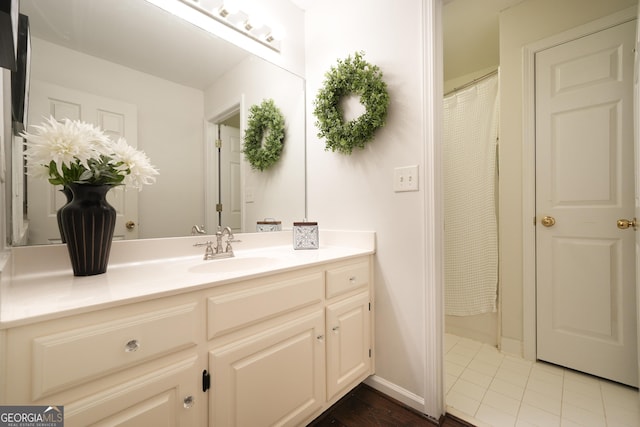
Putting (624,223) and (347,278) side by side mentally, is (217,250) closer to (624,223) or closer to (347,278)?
(347,278)

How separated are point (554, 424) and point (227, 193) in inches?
77.0

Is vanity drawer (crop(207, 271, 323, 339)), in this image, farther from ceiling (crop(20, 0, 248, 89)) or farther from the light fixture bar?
the light fixture bar

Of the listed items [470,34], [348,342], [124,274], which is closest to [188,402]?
[124,274]

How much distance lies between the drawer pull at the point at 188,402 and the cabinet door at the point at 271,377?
56mm

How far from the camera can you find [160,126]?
49.4 inches

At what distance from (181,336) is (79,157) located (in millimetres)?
613

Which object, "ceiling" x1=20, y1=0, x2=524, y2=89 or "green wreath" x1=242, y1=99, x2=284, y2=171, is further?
"green wreath" x1=242, y1=99, x2=284, y2=171

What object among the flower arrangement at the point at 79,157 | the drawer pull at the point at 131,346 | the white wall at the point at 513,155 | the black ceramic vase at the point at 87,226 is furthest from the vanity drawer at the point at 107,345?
the white wall at the point at 513,155

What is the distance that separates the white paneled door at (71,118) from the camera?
0.95 m

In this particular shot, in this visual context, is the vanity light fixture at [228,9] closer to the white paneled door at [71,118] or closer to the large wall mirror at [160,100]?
the large wall mirror at [160,100]

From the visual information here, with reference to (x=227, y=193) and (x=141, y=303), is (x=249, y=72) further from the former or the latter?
(x=141, y=303)

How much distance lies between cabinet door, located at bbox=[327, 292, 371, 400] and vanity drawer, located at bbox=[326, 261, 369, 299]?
0.18ft

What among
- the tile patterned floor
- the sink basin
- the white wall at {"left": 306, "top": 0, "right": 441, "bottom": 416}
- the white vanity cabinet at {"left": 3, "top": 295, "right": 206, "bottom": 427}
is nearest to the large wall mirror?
the sink basin

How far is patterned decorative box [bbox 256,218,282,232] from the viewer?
5.50ft
